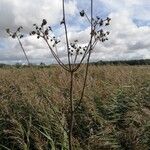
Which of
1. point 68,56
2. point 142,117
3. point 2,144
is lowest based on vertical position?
point 2,144

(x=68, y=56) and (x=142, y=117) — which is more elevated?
(x=68, y=56)

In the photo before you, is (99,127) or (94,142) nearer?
(94,142)

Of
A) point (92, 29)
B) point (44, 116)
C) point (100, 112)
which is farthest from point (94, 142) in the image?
point (92, 29)

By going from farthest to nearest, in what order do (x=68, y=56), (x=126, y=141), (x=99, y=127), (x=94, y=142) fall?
(x=99, y=127)
(x=126, y=141)
(x=94, y=142)
(x=68, y=56)

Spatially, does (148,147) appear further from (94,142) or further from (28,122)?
(28,122)

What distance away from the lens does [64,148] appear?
17.0 feet

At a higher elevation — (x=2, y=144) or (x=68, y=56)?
(x=68, y=56)

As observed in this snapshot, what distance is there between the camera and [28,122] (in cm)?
589

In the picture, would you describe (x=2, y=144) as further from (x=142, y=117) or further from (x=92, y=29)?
(x=92, y=29)

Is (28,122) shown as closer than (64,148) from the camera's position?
No

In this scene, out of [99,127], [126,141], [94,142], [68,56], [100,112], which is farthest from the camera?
[100,112]

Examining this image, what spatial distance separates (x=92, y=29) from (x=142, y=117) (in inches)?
124

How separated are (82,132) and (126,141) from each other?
81 cm

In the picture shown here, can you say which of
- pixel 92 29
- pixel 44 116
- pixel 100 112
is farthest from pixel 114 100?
pixel 92 29
